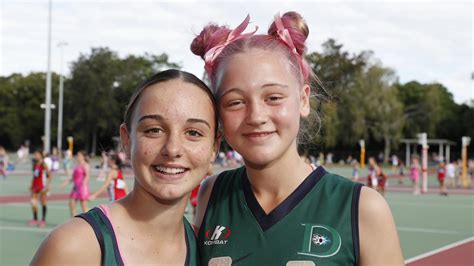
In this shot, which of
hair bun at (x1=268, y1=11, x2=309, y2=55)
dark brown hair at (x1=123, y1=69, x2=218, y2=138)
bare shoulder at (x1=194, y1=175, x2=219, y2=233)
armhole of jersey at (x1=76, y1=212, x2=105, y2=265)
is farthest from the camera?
bare shoulder at (x1=194, y1=175, x2=219, y2=233)

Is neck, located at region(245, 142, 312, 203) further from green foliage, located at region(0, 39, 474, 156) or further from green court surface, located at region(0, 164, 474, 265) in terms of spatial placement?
green foliage, located at region(0, 39, 474, 156)

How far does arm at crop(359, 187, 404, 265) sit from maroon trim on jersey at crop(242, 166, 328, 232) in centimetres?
27

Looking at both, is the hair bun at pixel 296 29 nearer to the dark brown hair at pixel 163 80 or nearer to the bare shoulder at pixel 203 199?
the dark brown hair at pixel 163 80

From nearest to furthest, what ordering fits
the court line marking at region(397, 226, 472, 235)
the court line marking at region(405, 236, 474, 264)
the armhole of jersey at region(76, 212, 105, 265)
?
the armhole of jersey at region(76, 212, 105, 265) → the court line marking at region(405, 236, 474, 264) → the court line marking at region(397, 226, 472, 235)

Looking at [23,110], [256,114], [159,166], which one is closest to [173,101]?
[159,166]

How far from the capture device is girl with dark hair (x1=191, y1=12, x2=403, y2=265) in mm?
2285

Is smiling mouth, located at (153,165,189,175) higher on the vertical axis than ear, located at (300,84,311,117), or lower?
lower

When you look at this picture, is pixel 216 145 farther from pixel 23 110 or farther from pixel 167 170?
pixel 23 110

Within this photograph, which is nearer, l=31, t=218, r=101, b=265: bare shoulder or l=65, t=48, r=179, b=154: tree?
l=31, t=218, r=101, b=265: bare shoulder

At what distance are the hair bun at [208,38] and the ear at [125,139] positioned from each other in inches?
23.1

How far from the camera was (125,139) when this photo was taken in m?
2.36

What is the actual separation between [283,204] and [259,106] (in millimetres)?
406

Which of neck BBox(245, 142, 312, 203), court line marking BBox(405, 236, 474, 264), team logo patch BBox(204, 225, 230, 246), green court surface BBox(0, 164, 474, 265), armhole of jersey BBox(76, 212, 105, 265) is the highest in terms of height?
neck BBox(245, 142, 312, 203)

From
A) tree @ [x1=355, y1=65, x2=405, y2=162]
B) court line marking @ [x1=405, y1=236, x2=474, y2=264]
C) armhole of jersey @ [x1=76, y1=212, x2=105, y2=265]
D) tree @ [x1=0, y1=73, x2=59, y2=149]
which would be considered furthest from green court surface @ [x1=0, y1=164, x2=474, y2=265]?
tree @ [x1=0, y1=73, x2=59, y2=149]
